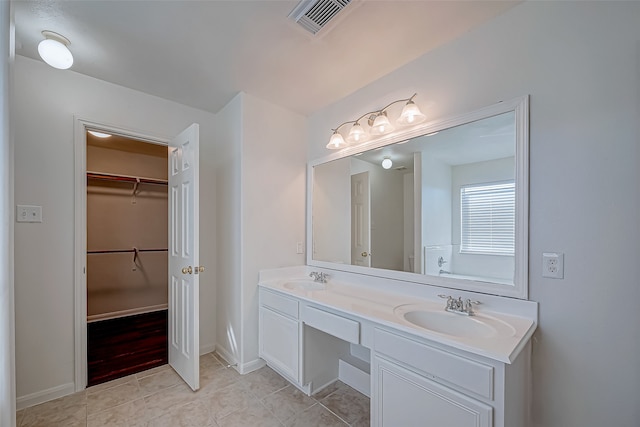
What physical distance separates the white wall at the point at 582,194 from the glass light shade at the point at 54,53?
2.53m

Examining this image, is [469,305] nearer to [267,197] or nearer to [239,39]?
[267,197]

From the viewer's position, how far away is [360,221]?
7.63 feet

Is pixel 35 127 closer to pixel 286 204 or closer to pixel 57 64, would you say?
pixel 57 64

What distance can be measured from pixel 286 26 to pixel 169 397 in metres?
2.66

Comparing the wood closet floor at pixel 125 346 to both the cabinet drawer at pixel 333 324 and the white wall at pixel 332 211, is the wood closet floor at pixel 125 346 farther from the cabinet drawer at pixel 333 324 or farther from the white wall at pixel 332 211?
the white wall at pixel 332 211

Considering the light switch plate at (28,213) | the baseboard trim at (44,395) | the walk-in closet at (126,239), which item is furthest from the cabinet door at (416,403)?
the walk-in closet at (126,239)

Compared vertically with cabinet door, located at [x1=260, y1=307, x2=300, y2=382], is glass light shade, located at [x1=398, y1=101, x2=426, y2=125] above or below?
above

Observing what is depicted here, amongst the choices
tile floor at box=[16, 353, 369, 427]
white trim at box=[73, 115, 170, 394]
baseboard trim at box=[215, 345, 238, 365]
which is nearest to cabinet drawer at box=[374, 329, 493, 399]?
tile floor at box=[16, 353, 369, 427]

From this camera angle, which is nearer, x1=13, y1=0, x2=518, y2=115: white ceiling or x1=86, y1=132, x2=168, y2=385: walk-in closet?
x1=13, y1=0, x2=518, y2=115: white ceiling

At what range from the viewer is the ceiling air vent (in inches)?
54.7

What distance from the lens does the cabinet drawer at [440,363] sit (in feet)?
3.50

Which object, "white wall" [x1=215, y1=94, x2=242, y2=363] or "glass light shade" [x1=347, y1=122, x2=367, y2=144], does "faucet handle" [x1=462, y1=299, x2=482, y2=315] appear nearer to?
"glass light shade" [x1=347, y1=122, x2=367, y2=144]

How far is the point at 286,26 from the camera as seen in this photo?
157 cm

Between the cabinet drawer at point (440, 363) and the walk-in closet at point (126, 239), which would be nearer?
the cabinet drawer at point (440, 363)
